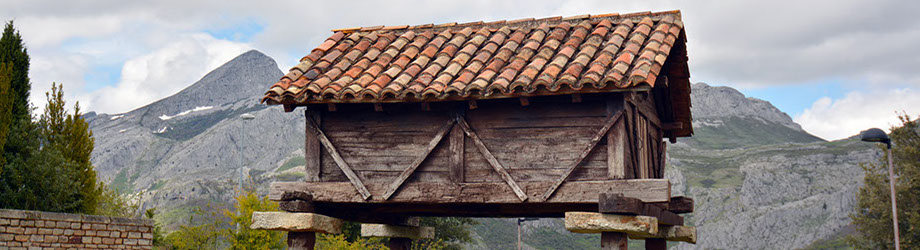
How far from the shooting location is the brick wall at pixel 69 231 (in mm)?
12648

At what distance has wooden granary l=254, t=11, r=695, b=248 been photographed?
7938mm

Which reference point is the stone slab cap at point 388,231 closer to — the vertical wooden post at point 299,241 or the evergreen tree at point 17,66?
the vertical wooden post at point 299,241

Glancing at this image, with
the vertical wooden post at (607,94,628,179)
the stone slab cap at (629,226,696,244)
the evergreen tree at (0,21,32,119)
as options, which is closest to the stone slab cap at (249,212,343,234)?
the vertical wooden post at (607,94,628,179)

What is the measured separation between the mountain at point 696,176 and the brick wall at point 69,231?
160 ft

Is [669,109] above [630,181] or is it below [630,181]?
above

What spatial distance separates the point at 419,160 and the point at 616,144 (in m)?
2.17

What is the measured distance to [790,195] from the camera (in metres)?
123

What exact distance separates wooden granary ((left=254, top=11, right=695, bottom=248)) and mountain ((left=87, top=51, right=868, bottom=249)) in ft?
182

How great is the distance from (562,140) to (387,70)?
2.16 m

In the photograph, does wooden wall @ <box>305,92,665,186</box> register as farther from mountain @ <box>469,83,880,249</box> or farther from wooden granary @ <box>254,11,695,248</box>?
mountain @ <box>469,83,880,249</box>

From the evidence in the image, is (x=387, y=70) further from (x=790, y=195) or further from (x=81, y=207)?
(x=790, y=195)

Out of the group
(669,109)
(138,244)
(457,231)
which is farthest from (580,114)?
(457,231)

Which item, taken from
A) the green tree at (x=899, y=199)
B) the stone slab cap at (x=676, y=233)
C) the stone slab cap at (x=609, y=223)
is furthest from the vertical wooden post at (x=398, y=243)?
the green tree at (x=899, y=199)

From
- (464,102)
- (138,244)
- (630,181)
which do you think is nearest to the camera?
(630,181)
